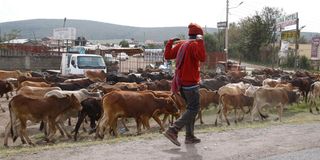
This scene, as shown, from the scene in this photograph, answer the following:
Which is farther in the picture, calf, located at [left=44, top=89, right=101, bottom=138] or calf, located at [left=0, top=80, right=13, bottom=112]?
calf, located at [left=0, top=80, right=13, bottom=112]

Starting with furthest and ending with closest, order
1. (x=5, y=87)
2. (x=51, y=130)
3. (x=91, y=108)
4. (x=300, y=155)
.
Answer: (x=5, y=87)
(x=91, y=108)
(x=51, y=130)
(x=300, y=155)

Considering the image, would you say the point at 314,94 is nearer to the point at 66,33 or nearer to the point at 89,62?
the point at 89,62

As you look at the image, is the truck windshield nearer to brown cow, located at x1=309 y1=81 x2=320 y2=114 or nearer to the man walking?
brown cow, located at x1=309 y1=81 x2=320 y2=114

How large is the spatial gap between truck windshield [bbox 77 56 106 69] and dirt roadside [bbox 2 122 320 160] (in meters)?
17.2

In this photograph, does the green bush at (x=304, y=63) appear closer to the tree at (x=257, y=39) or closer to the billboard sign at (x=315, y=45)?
the billboard sign at (x=315, y=45)

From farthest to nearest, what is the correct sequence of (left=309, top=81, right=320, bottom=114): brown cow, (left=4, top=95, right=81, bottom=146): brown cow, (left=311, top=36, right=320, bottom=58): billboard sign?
(left=311, top=36, right=320, bottom=58): billboard sign < (left=309, top=81, right=320, bottom=114): brown cow < (left=4, top=95, right=81, bottom=146): brown cow

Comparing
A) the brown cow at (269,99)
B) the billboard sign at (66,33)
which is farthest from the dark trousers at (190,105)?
the billboard sign at (66,33)

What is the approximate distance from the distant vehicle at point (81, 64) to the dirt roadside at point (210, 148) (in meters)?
17.1

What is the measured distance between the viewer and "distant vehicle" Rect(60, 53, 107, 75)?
2677cm

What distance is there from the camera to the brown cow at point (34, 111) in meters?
11.8

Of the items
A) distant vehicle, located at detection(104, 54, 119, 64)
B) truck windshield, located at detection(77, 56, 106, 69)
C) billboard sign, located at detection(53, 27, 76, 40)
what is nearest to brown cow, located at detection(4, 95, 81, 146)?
truck windshield, located at detection(77, 56, 106, 69)

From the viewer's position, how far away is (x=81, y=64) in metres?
27.0

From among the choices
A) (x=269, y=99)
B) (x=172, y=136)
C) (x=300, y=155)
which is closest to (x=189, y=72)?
(x=172, y=136)

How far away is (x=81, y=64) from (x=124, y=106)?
1510 cm
